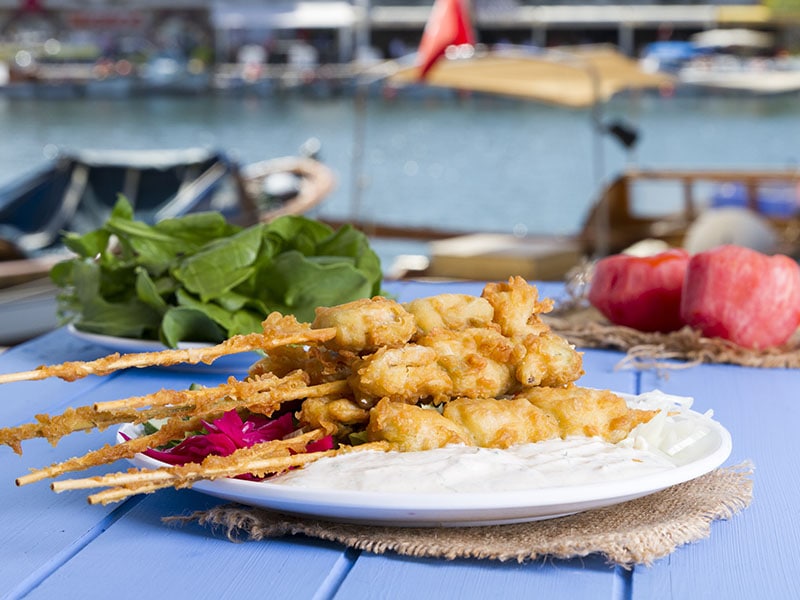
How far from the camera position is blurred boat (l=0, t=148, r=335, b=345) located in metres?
6.89

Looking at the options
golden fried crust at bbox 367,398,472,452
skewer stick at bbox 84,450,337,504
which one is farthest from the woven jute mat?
skewer stick at bbox 84,450,337,504

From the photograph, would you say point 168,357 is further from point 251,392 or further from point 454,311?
point 454,311

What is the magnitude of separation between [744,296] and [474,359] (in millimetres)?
817

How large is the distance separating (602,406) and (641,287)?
0.84 metres

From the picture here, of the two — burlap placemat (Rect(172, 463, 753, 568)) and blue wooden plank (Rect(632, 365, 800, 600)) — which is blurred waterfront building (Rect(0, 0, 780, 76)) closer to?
blue wooden plank (Rect(632, 365, 800, 600))

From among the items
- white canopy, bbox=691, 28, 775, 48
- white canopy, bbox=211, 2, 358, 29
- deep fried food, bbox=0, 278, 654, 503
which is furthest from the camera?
white canopy, bbox=211, 2, 358, 29

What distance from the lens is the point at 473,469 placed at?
3.12 ft

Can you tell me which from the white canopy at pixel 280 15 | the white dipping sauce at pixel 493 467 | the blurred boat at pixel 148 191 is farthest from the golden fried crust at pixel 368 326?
the white canopy at pixel 280 15

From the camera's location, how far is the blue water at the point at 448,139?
87.4 ft

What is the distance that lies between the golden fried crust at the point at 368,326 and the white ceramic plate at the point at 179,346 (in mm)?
590

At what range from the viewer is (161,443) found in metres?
1.01

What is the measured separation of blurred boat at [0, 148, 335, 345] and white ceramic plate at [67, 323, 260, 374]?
4.54 m

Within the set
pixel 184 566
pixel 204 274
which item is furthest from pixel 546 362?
pixel 204 274

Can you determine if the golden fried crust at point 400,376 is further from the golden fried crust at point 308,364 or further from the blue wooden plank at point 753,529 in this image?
the blue wooden plank at point 753,529
